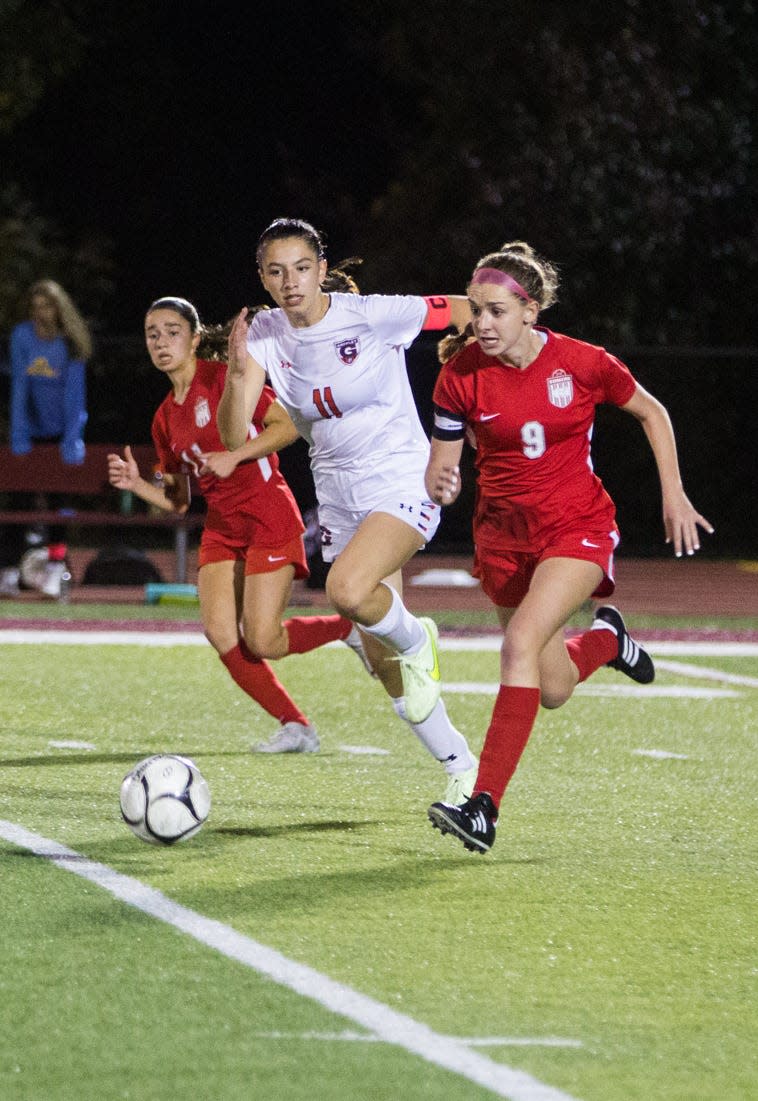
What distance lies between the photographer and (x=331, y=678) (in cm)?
1164

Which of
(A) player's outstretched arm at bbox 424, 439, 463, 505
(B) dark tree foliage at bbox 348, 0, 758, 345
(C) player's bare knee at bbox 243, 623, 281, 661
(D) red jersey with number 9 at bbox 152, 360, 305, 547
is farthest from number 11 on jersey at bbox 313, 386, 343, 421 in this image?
(B) dark tree foliage at bbox 348, 0, 758, 345

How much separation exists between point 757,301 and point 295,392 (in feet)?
57.3

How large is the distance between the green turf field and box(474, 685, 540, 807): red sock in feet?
0.82

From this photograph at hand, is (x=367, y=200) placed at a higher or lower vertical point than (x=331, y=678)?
higher

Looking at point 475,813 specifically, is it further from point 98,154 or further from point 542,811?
point 98,154

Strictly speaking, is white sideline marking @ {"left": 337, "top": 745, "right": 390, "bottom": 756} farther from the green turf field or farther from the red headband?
the red headband

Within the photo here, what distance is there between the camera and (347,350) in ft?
24.0

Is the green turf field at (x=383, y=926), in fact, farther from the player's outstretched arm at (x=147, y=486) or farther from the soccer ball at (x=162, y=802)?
the player's outstretched arm at (x=147, y=486)

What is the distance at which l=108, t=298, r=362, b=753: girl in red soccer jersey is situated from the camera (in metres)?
8.57

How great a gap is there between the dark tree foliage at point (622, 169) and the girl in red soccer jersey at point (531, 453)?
16650 millimetres

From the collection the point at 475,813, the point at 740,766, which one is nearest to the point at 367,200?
the point at 740,766

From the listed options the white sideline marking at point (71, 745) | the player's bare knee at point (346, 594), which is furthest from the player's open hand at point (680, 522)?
the white sideline marking at point (71, 745)

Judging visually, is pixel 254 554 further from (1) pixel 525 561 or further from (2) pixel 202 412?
(1) pixel 525 561

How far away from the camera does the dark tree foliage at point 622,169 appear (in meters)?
23.7
